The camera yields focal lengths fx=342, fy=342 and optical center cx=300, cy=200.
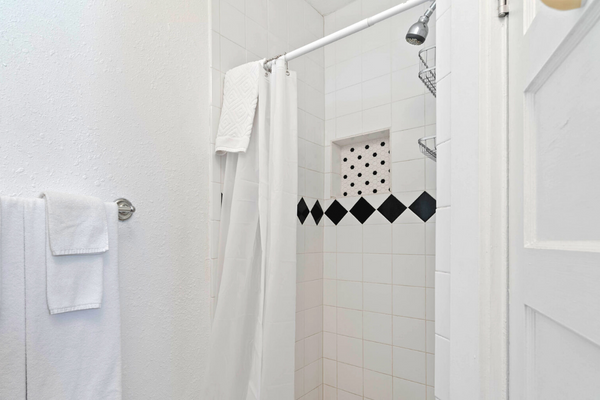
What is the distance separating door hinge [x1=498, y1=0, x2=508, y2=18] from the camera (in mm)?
641

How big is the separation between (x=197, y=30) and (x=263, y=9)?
45 centimetres

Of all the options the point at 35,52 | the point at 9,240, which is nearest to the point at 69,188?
the point at 9,240

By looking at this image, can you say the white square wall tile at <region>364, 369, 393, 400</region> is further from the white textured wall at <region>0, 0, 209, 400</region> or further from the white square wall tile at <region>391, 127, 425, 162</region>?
the white square wall tile at <region>391, 127, 425, 162</region>

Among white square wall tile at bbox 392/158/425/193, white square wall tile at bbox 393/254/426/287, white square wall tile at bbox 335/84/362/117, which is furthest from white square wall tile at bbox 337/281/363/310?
white square wall tile at bbox 335/84/362/117

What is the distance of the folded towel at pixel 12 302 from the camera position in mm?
783

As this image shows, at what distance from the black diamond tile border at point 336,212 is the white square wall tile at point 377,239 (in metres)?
0.16

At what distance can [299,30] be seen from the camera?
190 cm

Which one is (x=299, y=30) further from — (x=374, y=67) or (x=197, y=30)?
(x=197, y=30)

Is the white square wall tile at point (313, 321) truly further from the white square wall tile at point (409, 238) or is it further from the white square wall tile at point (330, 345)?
the white square wall tile at point (409, 238)

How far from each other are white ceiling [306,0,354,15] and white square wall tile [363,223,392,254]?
129cm

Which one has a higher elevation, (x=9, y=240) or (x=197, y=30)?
(x=197, y=30)

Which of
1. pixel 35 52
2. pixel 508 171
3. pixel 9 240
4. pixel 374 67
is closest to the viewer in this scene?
pixel 508 171

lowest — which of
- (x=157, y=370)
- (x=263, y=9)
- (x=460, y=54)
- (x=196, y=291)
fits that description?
(x=157, y=370)

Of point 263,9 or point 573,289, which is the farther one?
point 263,9
